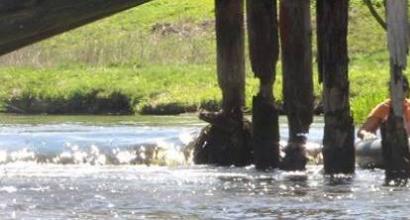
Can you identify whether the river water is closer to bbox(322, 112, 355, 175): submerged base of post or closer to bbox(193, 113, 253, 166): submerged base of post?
bbox(322, 112, 355, 175): submerged base of post

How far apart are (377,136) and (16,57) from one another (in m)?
24.2

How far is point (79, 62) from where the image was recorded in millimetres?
40188

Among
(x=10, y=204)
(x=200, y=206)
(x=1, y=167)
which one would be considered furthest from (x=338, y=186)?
(x=1, y=167)

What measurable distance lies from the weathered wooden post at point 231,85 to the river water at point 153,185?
389 mm

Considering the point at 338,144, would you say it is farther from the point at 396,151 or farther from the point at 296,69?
the point at 296,69

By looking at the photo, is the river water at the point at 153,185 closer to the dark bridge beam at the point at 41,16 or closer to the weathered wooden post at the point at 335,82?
the weathered wooden post at the point at 335,82

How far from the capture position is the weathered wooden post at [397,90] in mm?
13023

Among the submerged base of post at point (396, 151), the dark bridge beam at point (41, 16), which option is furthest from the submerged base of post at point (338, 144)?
the dark bridge beam at point (41, 16)

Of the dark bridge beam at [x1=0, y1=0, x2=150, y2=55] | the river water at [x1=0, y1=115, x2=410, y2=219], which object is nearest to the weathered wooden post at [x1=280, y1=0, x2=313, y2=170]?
the river water at [x1=0, y1=115, x2=410, y2=219]

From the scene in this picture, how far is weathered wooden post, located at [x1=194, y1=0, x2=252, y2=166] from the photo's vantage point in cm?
1656

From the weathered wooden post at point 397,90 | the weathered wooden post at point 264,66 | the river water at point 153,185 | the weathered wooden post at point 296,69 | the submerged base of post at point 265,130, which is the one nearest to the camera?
the river water at point 153,185

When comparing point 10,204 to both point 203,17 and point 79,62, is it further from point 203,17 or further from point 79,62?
point 203,17

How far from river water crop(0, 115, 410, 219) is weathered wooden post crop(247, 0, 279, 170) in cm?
46

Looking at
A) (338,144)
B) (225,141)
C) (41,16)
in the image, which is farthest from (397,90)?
(41,16)
